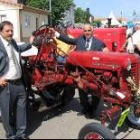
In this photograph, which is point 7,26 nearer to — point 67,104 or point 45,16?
point 67,104

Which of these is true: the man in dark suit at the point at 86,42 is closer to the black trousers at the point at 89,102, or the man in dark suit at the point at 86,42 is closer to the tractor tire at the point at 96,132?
the black trousers at the point at 89,102

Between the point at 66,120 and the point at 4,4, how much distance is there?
3758 cm

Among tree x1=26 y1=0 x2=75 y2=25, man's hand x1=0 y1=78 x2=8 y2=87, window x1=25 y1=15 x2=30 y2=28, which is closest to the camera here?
man's hand x1=0 y1=78 x2=8 y2=87

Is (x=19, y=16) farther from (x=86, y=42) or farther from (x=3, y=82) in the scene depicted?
(x=3, y=82)

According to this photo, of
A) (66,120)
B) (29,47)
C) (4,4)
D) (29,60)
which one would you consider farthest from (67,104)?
(4,4)

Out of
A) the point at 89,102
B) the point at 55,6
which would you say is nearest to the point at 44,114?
the point at 89,102

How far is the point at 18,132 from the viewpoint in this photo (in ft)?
19.0

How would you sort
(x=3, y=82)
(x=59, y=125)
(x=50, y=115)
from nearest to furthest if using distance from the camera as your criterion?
(x=3, y=82) < (x=59, y=125) < (x=50, y=115)

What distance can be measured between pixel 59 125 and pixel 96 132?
5.68 feet

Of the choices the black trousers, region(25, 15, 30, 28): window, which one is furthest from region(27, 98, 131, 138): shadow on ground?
region(25, 15, 30, 28): window

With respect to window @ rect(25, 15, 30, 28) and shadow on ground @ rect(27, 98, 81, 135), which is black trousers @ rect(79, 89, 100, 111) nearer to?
shadow on ground @ rect(27, 98, 81, 135)

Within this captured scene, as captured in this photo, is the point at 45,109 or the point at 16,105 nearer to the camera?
the point at 16,105

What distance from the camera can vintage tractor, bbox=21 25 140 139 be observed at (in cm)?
556

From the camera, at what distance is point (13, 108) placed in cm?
578
